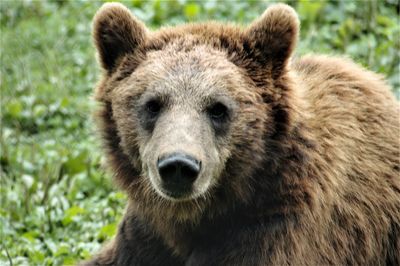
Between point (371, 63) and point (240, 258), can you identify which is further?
point (371, 63)

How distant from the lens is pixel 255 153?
645 cm

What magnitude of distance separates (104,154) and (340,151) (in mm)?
1735

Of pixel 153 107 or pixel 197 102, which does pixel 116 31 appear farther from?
pixel 197 102

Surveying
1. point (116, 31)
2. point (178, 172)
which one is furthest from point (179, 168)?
point (116, 31)

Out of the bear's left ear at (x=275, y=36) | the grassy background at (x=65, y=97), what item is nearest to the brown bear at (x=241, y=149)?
the bear's left ear at (x=275, y=36)

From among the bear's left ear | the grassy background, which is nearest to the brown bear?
the bear's left ear

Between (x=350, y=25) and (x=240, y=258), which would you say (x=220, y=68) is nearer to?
(x=240, y=258)

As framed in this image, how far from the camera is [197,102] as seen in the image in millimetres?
6363

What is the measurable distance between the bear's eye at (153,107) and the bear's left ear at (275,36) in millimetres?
801

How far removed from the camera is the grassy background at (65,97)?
8.83 metres

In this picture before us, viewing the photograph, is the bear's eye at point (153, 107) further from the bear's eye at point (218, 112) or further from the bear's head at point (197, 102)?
the bear's eye at point (218, 112)

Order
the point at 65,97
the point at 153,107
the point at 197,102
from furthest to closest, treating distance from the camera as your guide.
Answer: the point at 65,97
the point at 153,107
the point at 197,102

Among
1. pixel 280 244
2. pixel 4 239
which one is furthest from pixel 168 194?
pixel 4 239

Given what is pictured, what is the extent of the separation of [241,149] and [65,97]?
5312 millimetres
